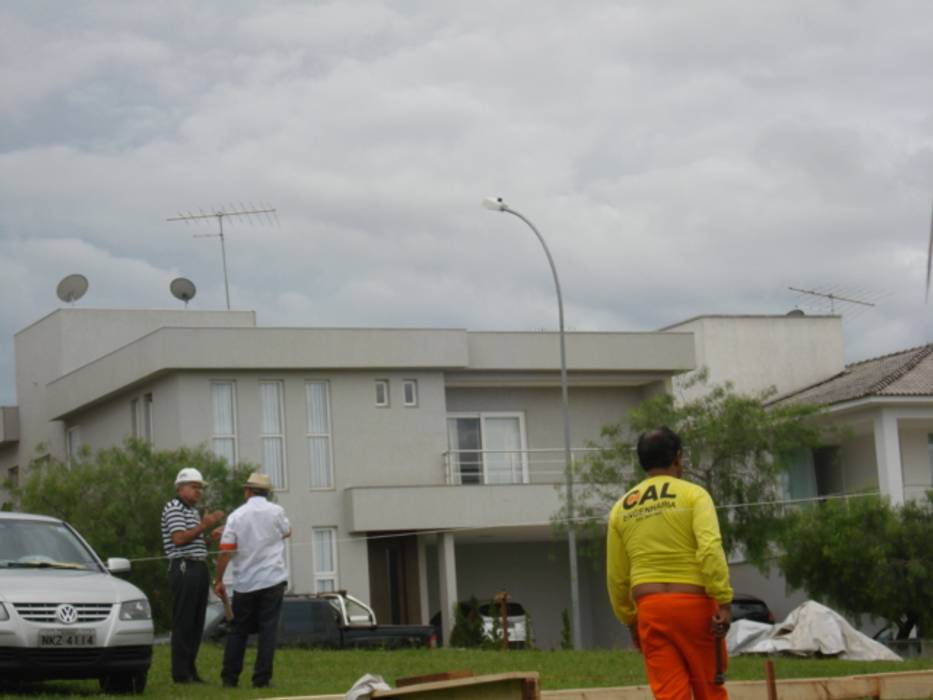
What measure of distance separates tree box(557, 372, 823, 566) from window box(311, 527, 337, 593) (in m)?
7.06

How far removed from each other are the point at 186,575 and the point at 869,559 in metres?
21.0

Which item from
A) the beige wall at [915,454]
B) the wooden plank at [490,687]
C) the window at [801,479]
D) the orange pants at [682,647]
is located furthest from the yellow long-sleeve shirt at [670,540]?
the window at [801,479]

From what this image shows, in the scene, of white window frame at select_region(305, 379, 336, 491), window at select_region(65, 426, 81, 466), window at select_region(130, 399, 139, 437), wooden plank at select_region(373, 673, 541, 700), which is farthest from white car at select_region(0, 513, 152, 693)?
window at select_region(65, 426, 81, 466)

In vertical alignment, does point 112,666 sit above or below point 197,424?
below

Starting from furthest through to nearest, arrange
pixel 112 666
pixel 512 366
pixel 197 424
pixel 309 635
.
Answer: pixel 512 366 → pixel 197 424 → pixel 309 635 → pixel 112 666

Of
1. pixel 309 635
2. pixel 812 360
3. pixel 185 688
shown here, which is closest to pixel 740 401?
pixel 309 635

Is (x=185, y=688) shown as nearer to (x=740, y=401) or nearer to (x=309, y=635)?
(x=309, y=635)

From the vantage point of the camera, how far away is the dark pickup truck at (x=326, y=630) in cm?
2733

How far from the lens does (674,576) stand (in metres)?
9.16

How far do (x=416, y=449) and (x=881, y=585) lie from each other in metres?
15.4

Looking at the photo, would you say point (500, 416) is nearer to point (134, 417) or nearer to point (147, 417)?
point (147, 417)

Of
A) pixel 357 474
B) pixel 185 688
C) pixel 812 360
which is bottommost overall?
pixel 185 688

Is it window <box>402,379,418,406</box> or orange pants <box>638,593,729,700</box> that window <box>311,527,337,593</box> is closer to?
window <box>402,379,418,406</box>

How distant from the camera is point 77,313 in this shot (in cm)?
5078
